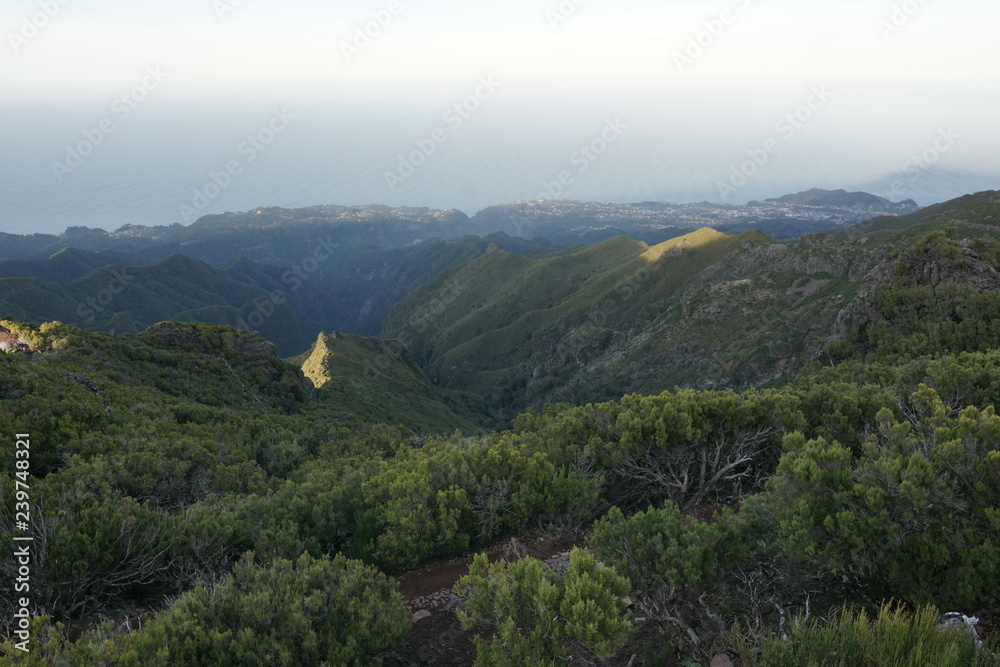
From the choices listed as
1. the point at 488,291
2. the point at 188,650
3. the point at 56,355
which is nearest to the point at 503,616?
the point at 188,650

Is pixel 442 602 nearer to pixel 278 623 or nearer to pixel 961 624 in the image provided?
pixel 278 623

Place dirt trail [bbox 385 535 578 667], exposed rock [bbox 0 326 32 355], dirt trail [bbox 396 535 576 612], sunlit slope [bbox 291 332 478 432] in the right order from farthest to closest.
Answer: sunlit slope [bbox 291 332 478 432] < exposed rock [bbox 0 326 32 355] < dirt trail [bbox 396 535 576 612] < dirt trail [bbox 385 535 578 667]

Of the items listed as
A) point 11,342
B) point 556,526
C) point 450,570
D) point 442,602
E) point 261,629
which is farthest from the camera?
point 11,342

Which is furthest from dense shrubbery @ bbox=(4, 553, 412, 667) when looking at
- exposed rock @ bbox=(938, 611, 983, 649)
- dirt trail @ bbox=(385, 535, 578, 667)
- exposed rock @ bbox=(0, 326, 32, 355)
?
exposed rock @ bbox=(0, 326, 32, 355)

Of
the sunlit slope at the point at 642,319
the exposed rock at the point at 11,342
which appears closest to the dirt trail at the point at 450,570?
the exposed rock at the point at 11,342

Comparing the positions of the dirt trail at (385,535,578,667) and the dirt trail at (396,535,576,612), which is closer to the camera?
the dirt trail at (385,535,578,667)

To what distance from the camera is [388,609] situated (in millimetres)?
7508

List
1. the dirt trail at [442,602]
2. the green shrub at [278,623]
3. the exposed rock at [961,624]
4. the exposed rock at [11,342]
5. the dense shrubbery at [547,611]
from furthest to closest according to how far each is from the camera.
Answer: the exposed rock at [11,342]
the dirt trail at [442,602]
the green shrub at [278,623]
the dense shrubbery at [547,611]
the exposed rock at [961,624]

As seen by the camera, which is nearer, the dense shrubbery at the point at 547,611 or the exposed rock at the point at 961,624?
the exposed rock at the point at 961,624

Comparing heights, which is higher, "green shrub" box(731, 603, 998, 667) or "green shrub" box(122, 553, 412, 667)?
"green shrub" box(731, 603, 998, 667)

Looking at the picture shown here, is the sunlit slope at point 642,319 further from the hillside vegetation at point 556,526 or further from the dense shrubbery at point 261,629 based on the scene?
the dense shrubbery at point 261,629

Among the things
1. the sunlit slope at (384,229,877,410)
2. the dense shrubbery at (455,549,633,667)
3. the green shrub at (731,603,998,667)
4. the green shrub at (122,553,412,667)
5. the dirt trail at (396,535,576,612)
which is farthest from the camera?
the sunlit slope at (384,229,877,410)

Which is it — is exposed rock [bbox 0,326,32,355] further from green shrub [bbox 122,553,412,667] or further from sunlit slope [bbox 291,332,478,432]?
green shrub [bbox 122,553,412,667]

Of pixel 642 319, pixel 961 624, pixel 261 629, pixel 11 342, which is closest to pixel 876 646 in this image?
pixel 961 624
